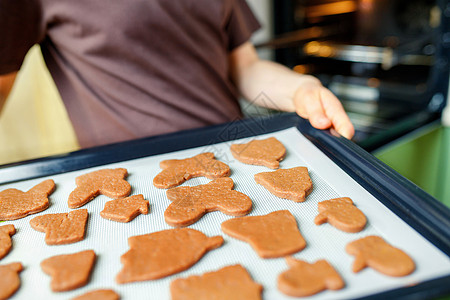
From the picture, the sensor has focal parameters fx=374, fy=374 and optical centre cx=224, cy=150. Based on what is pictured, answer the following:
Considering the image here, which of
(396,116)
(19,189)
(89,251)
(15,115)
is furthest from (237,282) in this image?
(15,115)

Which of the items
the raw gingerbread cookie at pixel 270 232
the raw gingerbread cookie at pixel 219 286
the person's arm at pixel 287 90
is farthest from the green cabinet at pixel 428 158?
the raw gingerbread cookie at pixel 219 286

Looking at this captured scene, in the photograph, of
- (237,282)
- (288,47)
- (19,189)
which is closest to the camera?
(237,282)

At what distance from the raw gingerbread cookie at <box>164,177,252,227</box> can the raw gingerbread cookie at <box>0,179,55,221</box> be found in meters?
0.21

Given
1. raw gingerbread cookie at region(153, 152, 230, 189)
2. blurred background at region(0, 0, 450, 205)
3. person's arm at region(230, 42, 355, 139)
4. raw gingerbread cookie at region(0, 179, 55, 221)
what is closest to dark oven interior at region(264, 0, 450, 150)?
blurred background at region(0, 0, 450, 205)

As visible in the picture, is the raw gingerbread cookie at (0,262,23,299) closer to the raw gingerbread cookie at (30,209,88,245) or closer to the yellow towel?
the raw gingerbread cookie at (30,209,88,245)

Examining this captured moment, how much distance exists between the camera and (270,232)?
0.51 m

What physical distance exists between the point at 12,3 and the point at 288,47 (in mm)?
1169

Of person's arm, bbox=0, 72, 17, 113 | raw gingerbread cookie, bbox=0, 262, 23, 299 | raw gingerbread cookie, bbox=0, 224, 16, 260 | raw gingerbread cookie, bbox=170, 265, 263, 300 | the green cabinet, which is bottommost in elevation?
the green cabinet

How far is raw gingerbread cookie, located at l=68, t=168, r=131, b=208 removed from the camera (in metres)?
0.62

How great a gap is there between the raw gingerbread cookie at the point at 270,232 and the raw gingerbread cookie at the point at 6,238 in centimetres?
30

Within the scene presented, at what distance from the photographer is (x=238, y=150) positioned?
0.73 m

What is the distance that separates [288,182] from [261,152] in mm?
119

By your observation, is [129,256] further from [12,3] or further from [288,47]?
[288,47]

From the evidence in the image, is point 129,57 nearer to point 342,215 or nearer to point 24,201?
point 24,201
